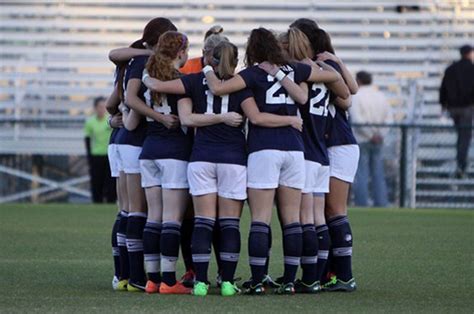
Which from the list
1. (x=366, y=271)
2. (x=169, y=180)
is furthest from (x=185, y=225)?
(x=366, y=271)

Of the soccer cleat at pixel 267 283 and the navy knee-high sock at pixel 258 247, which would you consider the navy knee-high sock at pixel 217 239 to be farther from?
the navy knee-high sock at pixel 258 247

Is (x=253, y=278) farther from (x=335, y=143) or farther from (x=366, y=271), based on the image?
(x=366, y=271)

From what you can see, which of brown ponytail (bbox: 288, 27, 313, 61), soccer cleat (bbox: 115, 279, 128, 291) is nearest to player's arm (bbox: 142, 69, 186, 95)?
brown ponytail (bbox: 288, 27, 313, 61)

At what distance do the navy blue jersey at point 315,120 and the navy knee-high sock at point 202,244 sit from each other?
2.85 feet

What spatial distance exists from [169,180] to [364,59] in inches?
655

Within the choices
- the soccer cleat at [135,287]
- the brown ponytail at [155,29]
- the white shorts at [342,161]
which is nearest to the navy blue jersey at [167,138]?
the brown ponytail at [155,29]

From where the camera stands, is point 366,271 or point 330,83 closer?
point 330,83

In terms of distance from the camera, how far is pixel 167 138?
913 centimetres

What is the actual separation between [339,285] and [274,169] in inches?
45.9

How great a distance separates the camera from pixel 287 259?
8.99m

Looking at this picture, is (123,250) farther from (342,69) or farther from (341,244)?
(342,69)

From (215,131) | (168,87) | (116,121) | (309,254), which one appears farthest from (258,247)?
(116,121)

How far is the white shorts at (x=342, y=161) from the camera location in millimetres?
9406

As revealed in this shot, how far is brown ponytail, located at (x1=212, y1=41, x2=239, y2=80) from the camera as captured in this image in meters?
8.84
